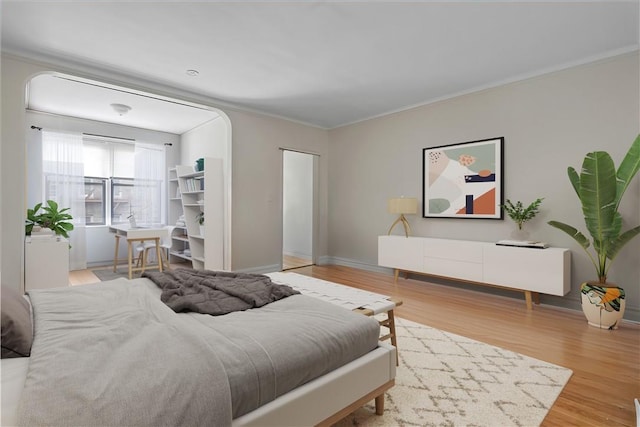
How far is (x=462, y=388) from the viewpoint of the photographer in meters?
1.95

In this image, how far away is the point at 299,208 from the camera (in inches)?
279

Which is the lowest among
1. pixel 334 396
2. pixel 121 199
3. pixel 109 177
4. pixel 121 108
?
pixel 334 396

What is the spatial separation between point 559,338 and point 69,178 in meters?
7.19

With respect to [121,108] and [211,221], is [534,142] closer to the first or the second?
[211,221]

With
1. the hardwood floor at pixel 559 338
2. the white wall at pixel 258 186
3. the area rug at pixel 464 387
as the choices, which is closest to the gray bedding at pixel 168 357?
the area rug at pixel 464 387

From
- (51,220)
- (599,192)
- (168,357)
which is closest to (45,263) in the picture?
(51,220)

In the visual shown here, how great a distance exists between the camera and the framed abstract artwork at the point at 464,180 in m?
4.01

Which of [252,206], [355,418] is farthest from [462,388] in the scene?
[252,206]

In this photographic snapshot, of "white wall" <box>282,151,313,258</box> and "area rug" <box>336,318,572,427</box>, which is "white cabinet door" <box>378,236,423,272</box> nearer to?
"area rug" <box>336,318,572,427</box>

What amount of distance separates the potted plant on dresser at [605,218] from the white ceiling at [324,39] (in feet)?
3.78

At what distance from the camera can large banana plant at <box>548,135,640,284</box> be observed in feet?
9.13

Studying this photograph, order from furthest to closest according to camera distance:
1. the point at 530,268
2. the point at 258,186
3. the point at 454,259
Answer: the point at 258,186, the point at 454,259, the point at 530,268

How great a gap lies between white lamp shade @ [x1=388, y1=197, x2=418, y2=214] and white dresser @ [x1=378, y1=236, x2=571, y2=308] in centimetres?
39

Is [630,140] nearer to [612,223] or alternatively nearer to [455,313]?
[612,223]
